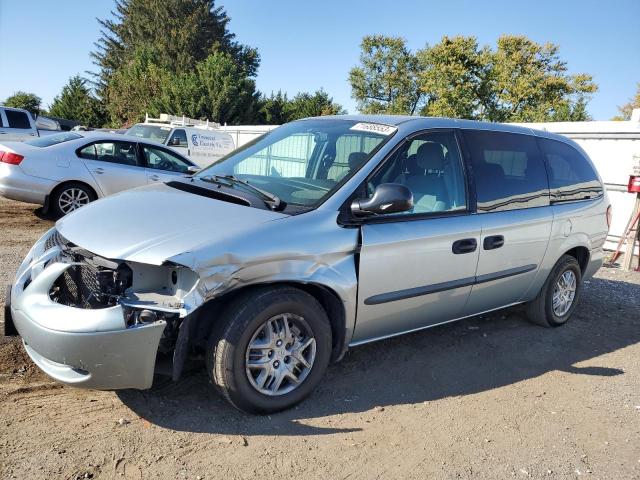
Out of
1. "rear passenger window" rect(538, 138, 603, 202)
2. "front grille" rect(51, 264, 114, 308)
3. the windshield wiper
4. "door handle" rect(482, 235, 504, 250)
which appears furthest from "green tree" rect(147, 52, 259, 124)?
"front grille" rect(51, 264, 114, 308)

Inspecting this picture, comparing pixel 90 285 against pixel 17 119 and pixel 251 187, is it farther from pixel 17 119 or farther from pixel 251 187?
pixel 17 119

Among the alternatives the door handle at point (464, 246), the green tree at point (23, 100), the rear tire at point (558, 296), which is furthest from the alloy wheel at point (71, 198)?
the green tree at point (23, 100)

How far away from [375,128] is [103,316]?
229 centimetres

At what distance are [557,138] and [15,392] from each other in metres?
5.00

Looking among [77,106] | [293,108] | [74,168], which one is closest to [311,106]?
[293,108]

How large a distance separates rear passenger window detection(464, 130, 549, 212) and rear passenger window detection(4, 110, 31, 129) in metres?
13.5

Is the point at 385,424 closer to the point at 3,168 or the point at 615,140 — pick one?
the point at 3,168

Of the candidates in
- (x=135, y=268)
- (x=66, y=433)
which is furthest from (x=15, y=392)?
(x=135, y=268)

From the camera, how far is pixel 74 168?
8.76m

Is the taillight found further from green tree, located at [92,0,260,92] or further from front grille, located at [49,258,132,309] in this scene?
green tree, located at [92,0,260,92]

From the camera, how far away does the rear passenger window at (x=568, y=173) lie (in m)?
5.03

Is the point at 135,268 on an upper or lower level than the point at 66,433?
upper

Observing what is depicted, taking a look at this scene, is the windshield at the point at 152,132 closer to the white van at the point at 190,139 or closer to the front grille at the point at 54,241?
the white van at the point at 190,139

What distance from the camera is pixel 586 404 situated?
393 centimetres
